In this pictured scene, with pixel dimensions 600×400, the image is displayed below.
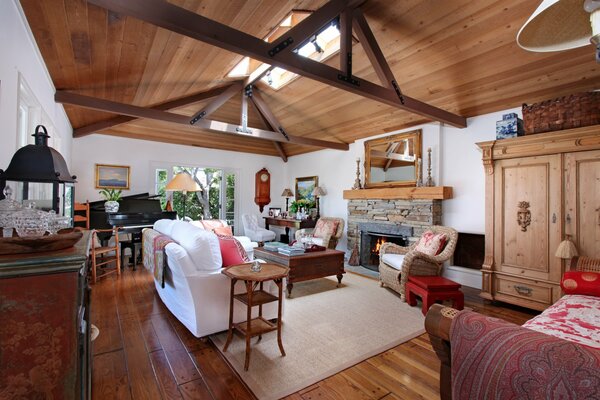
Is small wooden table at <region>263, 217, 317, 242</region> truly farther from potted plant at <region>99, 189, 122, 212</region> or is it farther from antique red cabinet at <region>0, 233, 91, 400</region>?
antique red cabinet at <region>0, 233, 91, 400</region>

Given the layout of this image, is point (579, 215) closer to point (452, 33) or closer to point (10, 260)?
point (452, 33)

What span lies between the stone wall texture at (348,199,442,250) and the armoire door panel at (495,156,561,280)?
1.15 m

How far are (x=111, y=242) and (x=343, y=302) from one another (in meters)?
5.02

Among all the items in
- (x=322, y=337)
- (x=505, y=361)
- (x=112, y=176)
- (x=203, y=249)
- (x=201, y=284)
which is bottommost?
(x=322, y=337)

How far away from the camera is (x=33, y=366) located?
33.4 inches

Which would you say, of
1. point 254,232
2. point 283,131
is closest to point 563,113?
point 283,131

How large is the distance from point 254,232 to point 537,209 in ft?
17.9

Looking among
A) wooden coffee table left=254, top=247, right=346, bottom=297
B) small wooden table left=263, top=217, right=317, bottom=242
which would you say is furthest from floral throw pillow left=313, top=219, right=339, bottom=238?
wooden coffee table left=254, top=247, right=346, bottom=297

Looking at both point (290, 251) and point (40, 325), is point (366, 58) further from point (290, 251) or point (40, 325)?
point (40, 325)

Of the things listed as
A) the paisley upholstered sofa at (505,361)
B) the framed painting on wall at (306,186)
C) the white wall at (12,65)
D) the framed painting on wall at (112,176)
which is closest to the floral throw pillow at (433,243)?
the paisley upholstered sofa at (505,361)

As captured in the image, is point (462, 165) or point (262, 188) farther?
point (262, 188)

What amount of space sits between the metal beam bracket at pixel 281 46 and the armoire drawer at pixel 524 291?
11.6 ft

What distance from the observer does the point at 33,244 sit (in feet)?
3.01

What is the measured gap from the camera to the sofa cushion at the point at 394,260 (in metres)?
3.79
